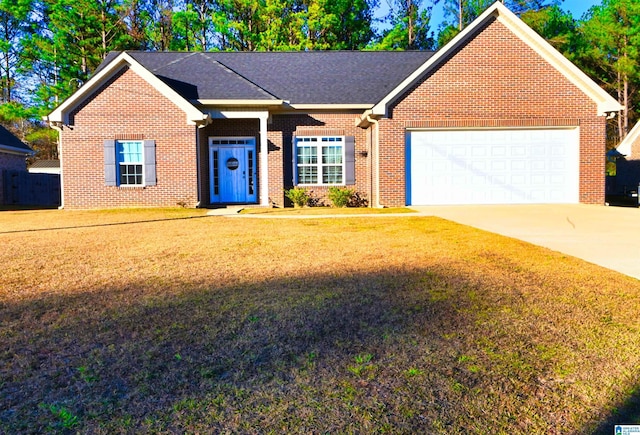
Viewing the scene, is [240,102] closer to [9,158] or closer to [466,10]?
[9,158]

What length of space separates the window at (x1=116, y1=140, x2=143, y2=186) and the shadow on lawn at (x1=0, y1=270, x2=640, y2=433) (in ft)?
37.9

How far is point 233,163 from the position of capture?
53.5 feet

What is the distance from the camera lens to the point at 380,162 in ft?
46.7

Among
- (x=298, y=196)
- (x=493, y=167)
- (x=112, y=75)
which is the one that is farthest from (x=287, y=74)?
(x=493, y=167)

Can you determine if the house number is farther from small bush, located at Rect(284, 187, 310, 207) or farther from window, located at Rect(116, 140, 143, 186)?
window, located at Rect(116, 140, 143, 186)

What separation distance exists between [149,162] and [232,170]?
2880mm

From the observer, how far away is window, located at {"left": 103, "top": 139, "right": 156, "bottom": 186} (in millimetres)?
14711

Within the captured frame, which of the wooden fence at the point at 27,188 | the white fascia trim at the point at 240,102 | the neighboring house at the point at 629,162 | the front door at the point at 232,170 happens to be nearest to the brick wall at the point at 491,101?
the white fascia trim at the point at 240,102

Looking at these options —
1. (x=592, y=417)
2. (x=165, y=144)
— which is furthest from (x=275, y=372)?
(x=165, y=144)

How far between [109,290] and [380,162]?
10.8 meters

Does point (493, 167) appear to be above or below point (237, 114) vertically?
below

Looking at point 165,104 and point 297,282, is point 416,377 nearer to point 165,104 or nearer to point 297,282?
point 297,282

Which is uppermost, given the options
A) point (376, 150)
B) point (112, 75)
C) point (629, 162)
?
point (112, 75)

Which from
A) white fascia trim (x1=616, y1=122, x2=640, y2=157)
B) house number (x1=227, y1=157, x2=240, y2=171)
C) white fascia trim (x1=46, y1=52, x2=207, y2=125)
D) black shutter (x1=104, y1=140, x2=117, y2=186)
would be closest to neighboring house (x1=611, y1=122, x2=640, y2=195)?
white fascia trim (x1=616, y1=122, x2=640, y2=157)
